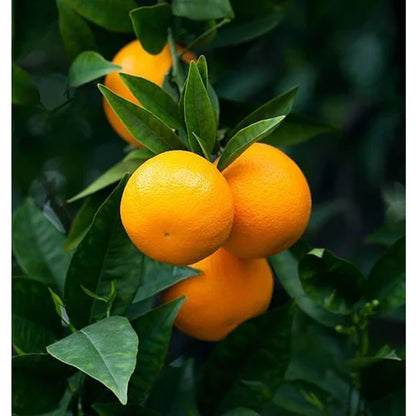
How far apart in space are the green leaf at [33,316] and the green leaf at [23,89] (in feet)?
1.07

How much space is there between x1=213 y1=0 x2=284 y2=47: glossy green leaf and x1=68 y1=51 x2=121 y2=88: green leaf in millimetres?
266

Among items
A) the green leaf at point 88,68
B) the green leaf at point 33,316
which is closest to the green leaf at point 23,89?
the green leaf at point 88,68

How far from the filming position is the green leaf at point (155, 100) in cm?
110

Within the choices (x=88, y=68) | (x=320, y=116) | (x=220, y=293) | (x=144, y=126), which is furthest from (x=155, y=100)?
(x=320, y=116)

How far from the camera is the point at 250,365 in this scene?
1229mm

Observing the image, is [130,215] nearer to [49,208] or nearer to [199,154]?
[199,154]

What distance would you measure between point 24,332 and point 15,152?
752mm

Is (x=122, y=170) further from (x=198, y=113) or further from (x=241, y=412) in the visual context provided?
(x=241, y=412)

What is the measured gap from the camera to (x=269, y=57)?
2.32m

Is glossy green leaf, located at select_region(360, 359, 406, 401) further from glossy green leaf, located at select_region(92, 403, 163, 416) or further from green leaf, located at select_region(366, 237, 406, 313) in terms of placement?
glossy green leaf, located at select_region(92, 403, 163, 416)

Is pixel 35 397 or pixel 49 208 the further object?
pixel 49 208

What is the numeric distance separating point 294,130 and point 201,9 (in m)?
0.23

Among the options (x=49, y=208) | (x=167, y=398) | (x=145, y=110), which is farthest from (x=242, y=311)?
(x=49, y=208)

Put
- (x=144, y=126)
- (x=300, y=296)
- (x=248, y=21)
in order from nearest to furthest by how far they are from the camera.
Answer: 1. (x=144, y=126)
2. (x=300, y=296)
3. (x=248, y=21)
